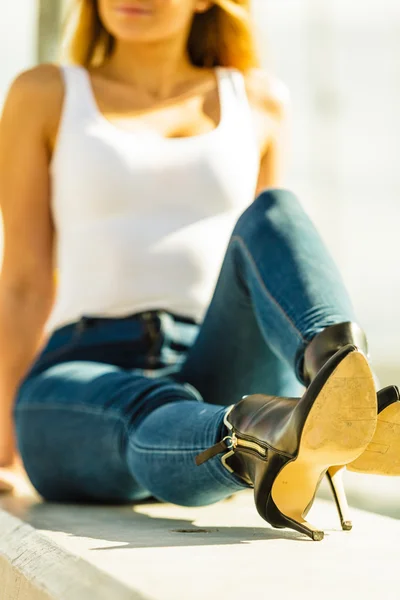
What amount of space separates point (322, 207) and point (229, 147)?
29.1ft

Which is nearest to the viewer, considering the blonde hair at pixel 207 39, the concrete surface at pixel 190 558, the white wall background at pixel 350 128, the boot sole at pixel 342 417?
the concrete surface at pixel 190 558

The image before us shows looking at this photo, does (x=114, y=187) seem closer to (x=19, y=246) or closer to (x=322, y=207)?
(x=19, y=246)

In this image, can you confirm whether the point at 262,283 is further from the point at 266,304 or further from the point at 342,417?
the point at 342,417

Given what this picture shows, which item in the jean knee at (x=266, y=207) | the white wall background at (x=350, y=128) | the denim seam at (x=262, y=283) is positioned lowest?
the white wall background at (x=350, y=128)

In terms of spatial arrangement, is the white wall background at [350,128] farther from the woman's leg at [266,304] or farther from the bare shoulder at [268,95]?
the woman's leg at [266,304]

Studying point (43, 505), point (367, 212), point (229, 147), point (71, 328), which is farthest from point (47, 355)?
point (367, 212)

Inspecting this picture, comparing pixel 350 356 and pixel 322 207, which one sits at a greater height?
pixel 350 356

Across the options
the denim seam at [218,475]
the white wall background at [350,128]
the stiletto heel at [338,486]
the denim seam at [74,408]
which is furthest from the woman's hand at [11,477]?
the white wall background at [350,128]

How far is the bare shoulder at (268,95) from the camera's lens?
173 centimetres

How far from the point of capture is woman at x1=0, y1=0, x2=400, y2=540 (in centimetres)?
96

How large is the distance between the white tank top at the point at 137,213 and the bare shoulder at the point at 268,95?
16cm

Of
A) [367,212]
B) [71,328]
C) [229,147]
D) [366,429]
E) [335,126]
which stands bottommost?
[367,212]

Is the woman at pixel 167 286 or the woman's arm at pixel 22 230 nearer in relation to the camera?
the woman at pixel 167 286

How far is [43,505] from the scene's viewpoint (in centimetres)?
134
